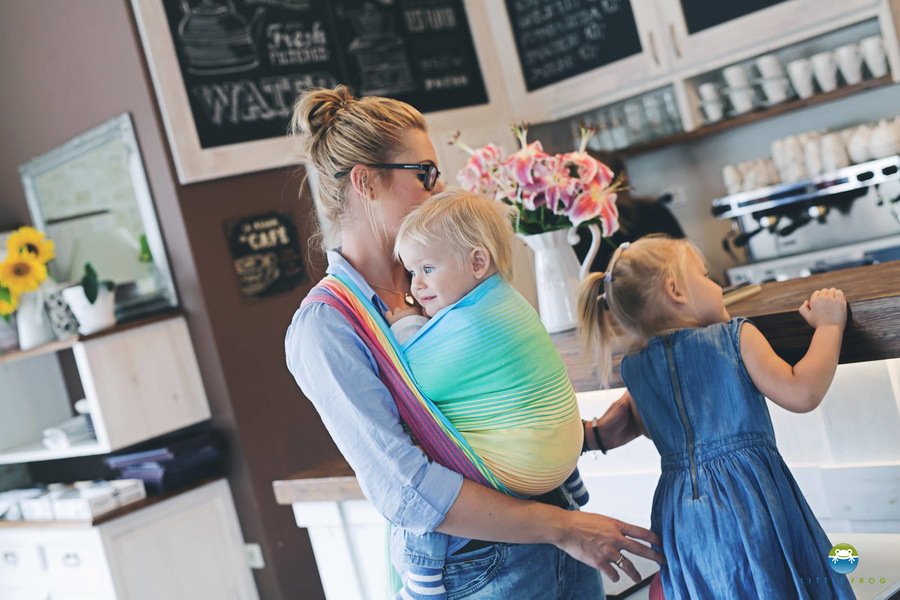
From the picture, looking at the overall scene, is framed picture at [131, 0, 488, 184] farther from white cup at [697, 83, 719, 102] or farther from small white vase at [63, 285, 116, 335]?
white cup at [697, 83, 719, 102]

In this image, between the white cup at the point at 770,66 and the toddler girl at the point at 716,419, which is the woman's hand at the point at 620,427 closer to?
the toddler girl at the point at 716,419

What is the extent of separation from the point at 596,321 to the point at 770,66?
245 centimetres

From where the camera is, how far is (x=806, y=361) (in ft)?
3.63

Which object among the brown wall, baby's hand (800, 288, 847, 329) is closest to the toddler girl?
baby's hand (800, 288, 847, 329)

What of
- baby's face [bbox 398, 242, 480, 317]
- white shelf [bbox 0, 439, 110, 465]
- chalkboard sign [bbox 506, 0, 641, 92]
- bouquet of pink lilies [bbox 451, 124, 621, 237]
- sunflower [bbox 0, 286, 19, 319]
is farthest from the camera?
chalkboard sign [bbox 506, 0, 641, 92]

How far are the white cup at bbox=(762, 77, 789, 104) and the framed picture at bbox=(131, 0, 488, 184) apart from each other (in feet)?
4.38

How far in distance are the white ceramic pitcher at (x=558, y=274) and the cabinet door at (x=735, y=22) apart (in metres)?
1.90

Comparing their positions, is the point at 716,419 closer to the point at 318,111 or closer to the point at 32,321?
the point at 318,111

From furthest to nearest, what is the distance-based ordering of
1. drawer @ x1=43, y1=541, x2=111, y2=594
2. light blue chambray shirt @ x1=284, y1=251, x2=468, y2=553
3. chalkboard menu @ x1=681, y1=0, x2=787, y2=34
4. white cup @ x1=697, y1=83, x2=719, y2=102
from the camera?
white cup @ x1=697, y1=83, x2=719, y2=102 → chalkboard menu @ x1=681, y1=0, x2=787, y2=34 → drawer @ x1=43, y1=541, x2=111, y2=594 → light blue chambray shirt @ x1=284, y1=251, x2=468, y2=553

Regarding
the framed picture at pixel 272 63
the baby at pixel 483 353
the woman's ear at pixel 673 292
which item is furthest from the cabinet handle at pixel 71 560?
the woman's ear at pixel 673 292

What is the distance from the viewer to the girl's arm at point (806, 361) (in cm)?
110

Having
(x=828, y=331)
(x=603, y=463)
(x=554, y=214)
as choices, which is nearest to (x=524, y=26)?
(x=554, y=214)

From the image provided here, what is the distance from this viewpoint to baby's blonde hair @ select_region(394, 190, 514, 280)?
114 cm

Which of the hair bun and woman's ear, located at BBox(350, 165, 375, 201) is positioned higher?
the hair bun
